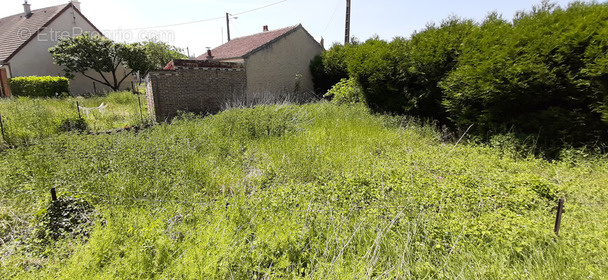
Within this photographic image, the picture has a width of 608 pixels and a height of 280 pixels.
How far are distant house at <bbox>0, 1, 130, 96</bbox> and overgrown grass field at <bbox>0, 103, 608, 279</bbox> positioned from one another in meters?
16.9

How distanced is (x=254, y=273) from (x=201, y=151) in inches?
137

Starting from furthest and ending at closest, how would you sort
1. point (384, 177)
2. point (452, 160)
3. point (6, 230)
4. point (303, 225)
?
point (452, 160) → point (384, 177) → point (6, 230) → point (303, 225)

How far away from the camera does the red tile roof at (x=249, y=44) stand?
13.7 metres

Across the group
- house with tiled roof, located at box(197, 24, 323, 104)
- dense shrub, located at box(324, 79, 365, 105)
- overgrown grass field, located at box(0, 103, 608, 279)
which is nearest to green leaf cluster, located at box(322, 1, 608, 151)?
overgrown grass field, located at box(0, 103, 608, 279)

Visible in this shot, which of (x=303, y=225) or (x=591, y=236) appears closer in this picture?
(x=591, y=236)

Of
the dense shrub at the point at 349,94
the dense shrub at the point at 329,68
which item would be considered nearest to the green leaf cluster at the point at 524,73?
the dense shrub at the point at 349,94

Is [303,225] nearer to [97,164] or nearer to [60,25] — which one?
[97,164]

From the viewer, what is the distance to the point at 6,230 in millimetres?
3082

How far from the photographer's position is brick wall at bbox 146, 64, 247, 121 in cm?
927

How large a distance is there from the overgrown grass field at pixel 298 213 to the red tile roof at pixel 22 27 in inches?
689

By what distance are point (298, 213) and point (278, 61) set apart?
12.6m

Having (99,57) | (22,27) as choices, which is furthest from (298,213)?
(22,27)

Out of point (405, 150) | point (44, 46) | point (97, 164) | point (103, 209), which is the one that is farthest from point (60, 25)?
point (405, 150)

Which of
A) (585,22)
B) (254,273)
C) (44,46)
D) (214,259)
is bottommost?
(254,273)
